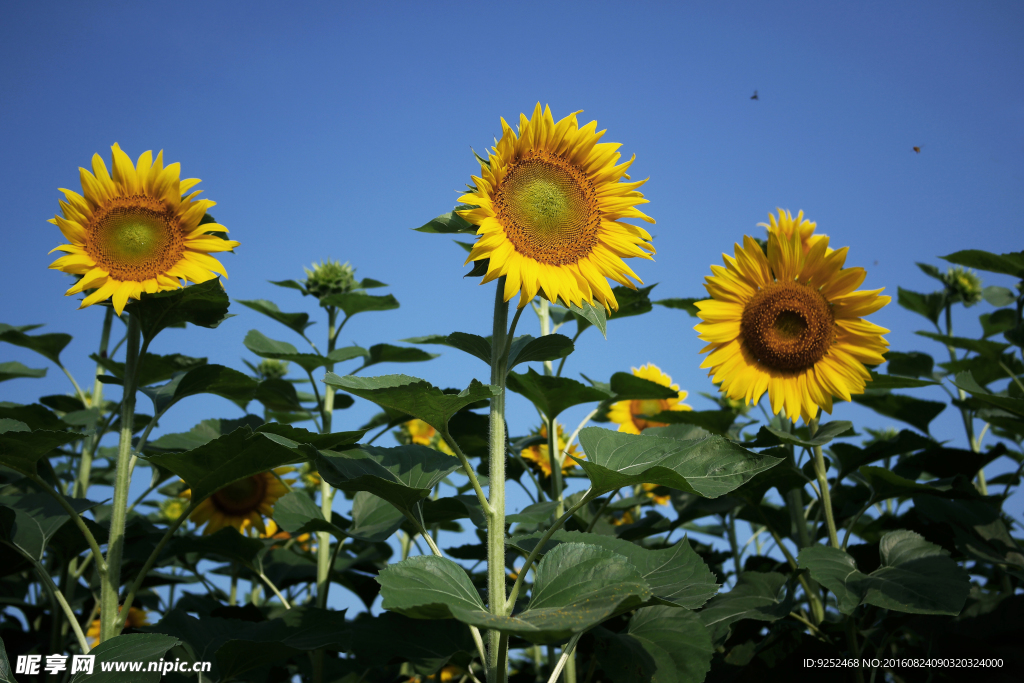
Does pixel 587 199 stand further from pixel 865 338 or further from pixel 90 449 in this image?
pixel 90 449

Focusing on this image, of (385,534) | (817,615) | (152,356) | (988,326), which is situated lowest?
(817,615)

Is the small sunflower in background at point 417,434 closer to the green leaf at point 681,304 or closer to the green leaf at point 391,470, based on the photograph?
the green leaf at point 681,304

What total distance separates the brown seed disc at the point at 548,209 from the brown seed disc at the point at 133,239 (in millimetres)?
1367

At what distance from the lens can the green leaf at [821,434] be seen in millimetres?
2330

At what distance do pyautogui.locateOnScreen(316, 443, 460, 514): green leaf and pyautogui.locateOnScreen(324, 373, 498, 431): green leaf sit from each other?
6.6 inches

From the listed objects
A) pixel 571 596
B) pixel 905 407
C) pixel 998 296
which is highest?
pixel 998 296

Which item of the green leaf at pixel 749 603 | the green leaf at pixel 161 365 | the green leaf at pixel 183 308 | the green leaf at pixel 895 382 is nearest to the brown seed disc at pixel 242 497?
the green leaf at pixel 161 365

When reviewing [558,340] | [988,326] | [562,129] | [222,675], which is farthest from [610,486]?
[988,326]

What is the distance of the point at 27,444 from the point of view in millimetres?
1988

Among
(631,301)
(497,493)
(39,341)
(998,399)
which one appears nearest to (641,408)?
(631,301)

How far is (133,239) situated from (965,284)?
15.5ft

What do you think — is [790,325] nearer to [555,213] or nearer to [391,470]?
[555,213]

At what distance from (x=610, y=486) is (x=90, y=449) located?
2.66m

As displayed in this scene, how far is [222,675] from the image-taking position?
215cm
